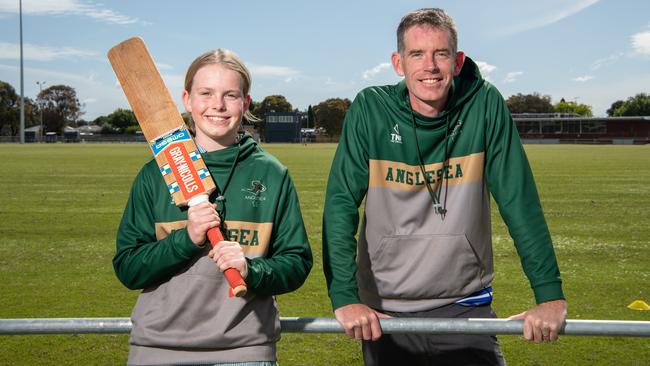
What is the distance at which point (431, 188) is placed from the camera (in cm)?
268

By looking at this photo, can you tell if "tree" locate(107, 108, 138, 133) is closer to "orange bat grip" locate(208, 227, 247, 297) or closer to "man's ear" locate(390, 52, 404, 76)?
"man's ear" locate(390, 52, 404, 76)

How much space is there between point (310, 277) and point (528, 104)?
137m

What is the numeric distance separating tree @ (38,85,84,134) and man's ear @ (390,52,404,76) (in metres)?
129

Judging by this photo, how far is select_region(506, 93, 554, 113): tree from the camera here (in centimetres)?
13612

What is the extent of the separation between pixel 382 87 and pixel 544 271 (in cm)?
98

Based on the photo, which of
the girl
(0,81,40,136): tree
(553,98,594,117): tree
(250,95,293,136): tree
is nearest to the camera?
the girl

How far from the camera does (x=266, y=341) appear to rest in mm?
2404

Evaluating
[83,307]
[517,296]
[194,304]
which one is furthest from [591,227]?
[194,304]

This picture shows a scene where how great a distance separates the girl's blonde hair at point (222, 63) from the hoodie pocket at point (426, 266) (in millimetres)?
831

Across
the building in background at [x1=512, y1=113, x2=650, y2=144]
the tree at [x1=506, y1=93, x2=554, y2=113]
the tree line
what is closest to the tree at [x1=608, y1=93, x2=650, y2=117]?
the tree line

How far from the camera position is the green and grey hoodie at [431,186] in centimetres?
266

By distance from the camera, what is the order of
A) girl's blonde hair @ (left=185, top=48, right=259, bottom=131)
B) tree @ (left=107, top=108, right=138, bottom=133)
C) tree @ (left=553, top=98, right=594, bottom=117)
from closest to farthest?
girl's blonde hair @ (left=185, top=48, right=259, bottom=131), tree @ (left=107, top=108, right=138, bottom=133), tree @ (left=553, top=98, right=594, bottom=117)

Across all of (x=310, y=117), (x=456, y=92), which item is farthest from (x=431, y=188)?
(x=310, y=117)

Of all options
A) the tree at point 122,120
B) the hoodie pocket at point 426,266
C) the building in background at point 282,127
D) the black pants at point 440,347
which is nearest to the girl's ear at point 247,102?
→ the hoodie pocket at point 426,266
